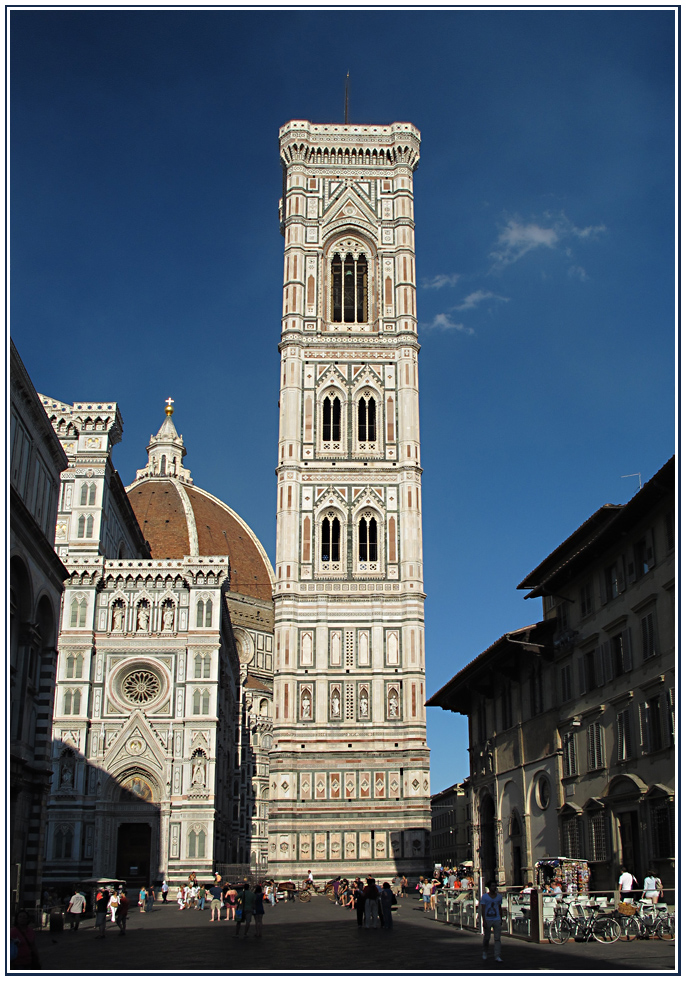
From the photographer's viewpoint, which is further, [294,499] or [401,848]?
[294,499]

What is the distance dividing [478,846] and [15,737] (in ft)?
70.5

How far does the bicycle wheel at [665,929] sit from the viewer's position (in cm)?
1955

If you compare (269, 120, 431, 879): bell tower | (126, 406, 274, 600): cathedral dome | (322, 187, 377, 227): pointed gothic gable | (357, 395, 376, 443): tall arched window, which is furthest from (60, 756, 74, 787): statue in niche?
(126, 406, 274, 600): cathedral dome

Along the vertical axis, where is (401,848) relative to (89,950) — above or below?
below

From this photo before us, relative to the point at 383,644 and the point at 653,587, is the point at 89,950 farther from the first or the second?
the point at 383,644

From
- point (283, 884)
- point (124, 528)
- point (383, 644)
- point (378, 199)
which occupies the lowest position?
point (283, 884)

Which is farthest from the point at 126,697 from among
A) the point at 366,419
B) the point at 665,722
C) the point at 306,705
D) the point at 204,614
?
the point at 665,722

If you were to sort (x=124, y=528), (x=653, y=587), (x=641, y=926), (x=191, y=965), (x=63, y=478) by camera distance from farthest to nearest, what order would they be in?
(x=124, y=528) < (x=63, y=478) < (x=653, y=587) < (x=641, y=926) < (x=191, y=965)

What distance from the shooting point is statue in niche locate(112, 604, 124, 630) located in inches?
2028

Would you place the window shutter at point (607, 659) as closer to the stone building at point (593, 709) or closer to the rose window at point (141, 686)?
the stone building at point (593, 709)

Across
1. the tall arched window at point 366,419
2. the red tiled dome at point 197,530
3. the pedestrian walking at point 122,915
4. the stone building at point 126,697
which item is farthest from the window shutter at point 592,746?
the red tiled dome at point 197,530

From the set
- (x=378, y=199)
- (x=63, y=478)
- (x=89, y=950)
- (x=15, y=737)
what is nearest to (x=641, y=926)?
(x=89, y=950)

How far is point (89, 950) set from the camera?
1984cm

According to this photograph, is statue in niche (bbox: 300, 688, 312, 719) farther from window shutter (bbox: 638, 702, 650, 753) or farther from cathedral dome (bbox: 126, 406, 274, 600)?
cathedral dome (bbox: 126, 406, 274, 600)
